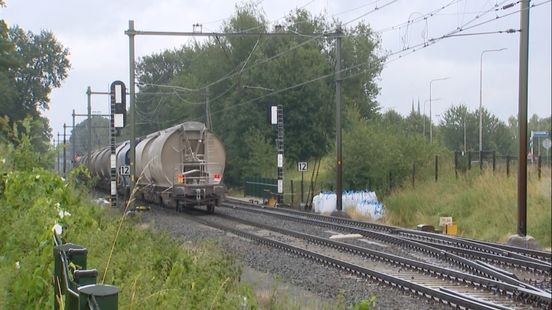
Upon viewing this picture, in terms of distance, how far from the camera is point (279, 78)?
1986 inches

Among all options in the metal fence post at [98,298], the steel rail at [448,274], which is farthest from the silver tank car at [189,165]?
the metal fence post at [98,298]

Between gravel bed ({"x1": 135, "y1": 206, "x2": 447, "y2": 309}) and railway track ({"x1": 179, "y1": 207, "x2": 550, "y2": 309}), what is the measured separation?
0.74ft

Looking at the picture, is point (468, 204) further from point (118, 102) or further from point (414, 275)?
point (118, 102)

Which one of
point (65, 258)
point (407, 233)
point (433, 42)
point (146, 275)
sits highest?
point (433, 42)

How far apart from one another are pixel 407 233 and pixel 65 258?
16751mm

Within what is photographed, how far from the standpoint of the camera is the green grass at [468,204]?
2025cm

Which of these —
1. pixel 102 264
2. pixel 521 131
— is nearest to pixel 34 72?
pixel 521 131

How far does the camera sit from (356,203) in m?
29.2

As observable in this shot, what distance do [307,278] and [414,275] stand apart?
2076 millimetres

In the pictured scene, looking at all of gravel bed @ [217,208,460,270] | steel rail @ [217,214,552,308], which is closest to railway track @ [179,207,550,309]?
steel rail @ [217,214,552,308]

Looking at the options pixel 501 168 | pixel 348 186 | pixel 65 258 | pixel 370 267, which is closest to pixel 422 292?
pixel 370 267

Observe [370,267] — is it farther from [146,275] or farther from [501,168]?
[501,168]

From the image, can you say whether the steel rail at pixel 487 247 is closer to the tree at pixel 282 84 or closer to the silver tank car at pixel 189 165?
the silver tank car at pixel 189 165

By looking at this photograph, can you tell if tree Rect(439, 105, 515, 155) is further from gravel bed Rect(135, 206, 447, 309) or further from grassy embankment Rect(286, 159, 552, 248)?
gravel bed Rect(135, 206, 447, 309)
